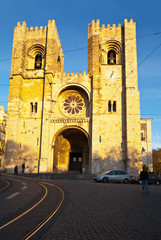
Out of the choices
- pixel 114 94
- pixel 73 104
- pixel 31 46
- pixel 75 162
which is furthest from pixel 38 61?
pixel 75 162

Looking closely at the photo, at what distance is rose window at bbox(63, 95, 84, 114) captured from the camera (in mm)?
25984

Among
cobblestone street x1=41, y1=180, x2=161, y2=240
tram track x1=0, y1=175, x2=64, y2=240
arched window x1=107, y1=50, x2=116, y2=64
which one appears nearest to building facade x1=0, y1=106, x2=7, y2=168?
arched window x1=107, y1=50, x2=116, y2=64

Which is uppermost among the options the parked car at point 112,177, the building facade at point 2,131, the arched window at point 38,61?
the arched window at point 38,61

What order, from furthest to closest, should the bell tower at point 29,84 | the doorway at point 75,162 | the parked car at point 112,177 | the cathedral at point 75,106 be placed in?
the doorway at point 75,162 < the bell tower at point 29,84 < the cathedral at point 75,106 < the parked car at point 112,177

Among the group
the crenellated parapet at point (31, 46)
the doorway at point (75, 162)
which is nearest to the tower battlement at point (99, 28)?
the crenellated parapet at point (31, 46)

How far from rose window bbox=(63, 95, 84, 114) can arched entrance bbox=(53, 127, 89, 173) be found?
2466 millimetres

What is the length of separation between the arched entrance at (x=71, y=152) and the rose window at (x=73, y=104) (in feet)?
8.09

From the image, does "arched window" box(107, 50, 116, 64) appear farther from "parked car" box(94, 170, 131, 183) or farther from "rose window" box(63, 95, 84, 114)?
"parked car" box(94, 170, 131, 183)

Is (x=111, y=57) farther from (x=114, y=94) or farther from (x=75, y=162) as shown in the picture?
(x=75, y=162)

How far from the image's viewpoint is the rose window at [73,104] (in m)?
26.0

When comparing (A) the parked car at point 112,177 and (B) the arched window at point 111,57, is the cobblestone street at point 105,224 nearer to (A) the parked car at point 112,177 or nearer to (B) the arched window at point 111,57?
(A) the parked car at point 112,177

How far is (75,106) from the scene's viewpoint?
1029 inches

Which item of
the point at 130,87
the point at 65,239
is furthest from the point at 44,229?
the point at 130,87

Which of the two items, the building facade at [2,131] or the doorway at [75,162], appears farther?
the building facade at [2,131]
